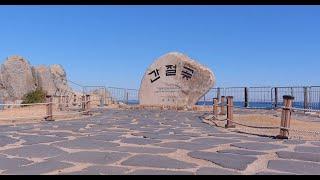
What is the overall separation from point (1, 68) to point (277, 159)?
29045 millimetres

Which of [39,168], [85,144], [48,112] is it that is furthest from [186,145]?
[48,112]

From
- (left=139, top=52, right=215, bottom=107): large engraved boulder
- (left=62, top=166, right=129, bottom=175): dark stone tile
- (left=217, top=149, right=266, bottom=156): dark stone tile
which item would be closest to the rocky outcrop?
(left=139, top=52, right=215, bottom=107): large engraved boulder

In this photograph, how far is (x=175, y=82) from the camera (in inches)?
865

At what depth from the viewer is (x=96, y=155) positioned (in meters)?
5.79

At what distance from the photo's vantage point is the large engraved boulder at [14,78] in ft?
101

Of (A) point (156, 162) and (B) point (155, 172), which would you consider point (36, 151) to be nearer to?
(A) point (156, 162)

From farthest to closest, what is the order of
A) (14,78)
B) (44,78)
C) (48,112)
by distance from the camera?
(44,78) < (14,78) < (48,112)

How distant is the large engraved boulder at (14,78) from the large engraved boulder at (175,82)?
39.0 ft

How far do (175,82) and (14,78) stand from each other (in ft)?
46.8

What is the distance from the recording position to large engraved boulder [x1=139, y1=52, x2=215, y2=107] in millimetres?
21625
